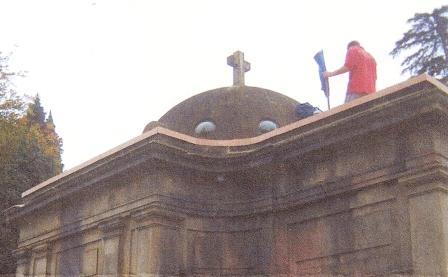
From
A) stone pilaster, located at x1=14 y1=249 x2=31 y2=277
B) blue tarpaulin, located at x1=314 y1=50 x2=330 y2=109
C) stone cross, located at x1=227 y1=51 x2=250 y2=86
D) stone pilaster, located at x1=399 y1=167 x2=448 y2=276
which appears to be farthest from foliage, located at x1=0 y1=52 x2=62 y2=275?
stone pilaster, located at x1=399 y1=167 x2=448 y2=276

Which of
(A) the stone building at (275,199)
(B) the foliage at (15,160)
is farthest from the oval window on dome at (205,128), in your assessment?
(B) the foliage at (15,160)

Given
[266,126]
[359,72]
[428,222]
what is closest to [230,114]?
[266,126]

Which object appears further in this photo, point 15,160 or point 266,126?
point 15,160

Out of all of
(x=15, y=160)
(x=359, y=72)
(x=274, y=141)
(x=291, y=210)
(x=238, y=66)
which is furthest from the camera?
(x=15, y=160)

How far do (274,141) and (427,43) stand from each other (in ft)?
66.2

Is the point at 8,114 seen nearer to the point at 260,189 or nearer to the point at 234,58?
the point at 234,58

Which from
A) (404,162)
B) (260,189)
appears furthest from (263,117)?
(404,162)

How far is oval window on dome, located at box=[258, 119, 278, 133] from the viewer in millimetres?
12297

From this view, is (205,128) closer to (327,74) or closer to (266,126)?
(266,126)

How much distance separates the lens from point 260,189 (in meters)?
10.3

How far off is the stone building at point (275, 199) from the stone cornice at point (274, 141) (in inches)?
0.7

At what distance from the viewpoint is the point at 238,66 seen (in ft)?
47.8

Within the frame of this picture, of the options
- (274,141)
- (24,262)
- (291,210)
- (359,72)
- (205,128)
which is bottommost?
(24,262)

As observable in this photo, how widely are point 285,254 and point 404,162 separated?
242 centimetres
